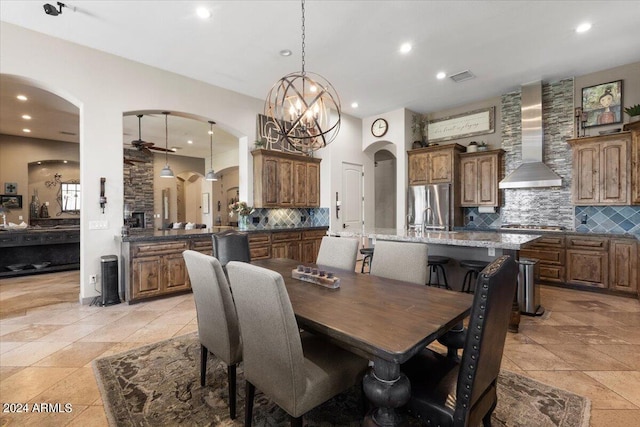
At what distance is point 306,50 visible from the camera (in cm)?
408

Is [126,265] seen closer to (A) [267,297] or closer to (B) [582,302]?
(A) [267,297]

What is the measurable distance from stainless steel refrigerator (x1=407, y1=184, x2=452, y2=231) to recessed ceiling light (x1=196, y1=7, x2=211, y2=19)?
4.69 m

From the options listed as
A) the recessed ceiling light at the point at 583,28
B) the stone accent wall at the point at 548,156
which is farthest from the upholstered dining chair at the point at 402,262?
the stone accent wall at the point at 548,156

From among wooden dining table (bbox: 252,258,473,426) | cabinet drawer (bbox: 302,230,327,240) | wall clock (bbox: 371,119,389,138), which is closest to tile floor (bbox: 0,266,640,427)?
wooden dining table (bbox: 252,258,473,426)

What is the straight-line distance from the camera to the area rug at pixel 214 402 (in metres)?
1.82

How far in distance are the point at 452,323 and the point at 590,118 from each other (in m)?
5.46

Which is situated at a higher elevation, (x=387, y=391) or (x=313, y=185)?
(x=313, y=185)

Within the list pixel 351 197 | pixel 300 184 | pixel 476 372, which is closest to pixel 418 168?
pixel 351 197

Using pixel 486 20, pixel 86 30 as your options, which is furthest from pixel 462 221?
pixel 86 30

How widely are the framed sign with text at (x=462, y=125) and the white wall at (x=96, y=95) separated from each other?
4.84 metres

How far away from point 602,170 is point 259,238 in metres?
5.50

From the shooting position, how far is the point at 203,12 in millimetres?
3240

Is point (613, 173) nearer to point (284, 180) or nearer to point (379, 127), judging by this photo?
point (379, 127)

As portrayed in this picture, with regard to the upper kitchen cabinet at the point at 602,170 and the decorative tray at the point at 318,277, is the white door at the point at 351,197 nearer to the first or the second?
the upper kitchen cabinet at the point at 602,170
